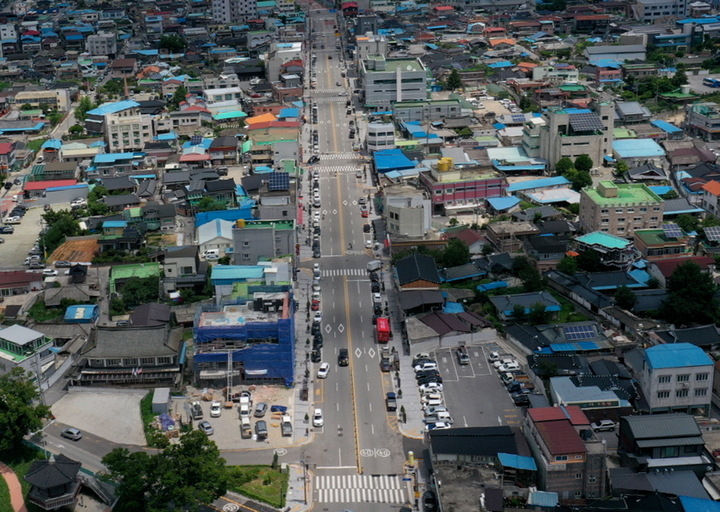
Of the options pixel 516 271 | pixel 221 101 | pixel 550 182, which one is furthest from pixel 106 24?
pixel 516 271

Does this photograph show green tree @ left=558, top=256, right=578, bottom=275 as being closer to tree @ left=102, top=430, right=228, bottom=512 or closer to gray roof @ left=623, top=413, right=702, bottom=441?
gray roof @ left=623, top=413, right=702, bottom=441

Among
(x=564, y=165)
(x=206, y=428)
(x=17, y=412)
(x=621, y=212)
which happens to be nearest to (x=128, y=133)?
(x=564, y=165)

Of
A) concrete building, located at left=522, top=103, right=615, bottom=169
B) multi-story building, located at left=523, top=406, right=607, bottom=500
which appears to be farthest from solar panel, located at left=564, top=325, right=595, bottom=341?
concrete building, located at left=522, top=103, right=615, bottom=169

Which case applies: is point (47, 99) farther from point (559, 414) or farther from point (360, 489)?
point (559, 414)

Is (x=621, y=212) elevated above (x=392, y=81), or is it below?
below

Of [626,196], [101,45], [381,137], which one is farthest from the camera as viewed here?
[101,45]

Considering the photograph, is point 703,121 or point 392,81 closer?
point 703,121
